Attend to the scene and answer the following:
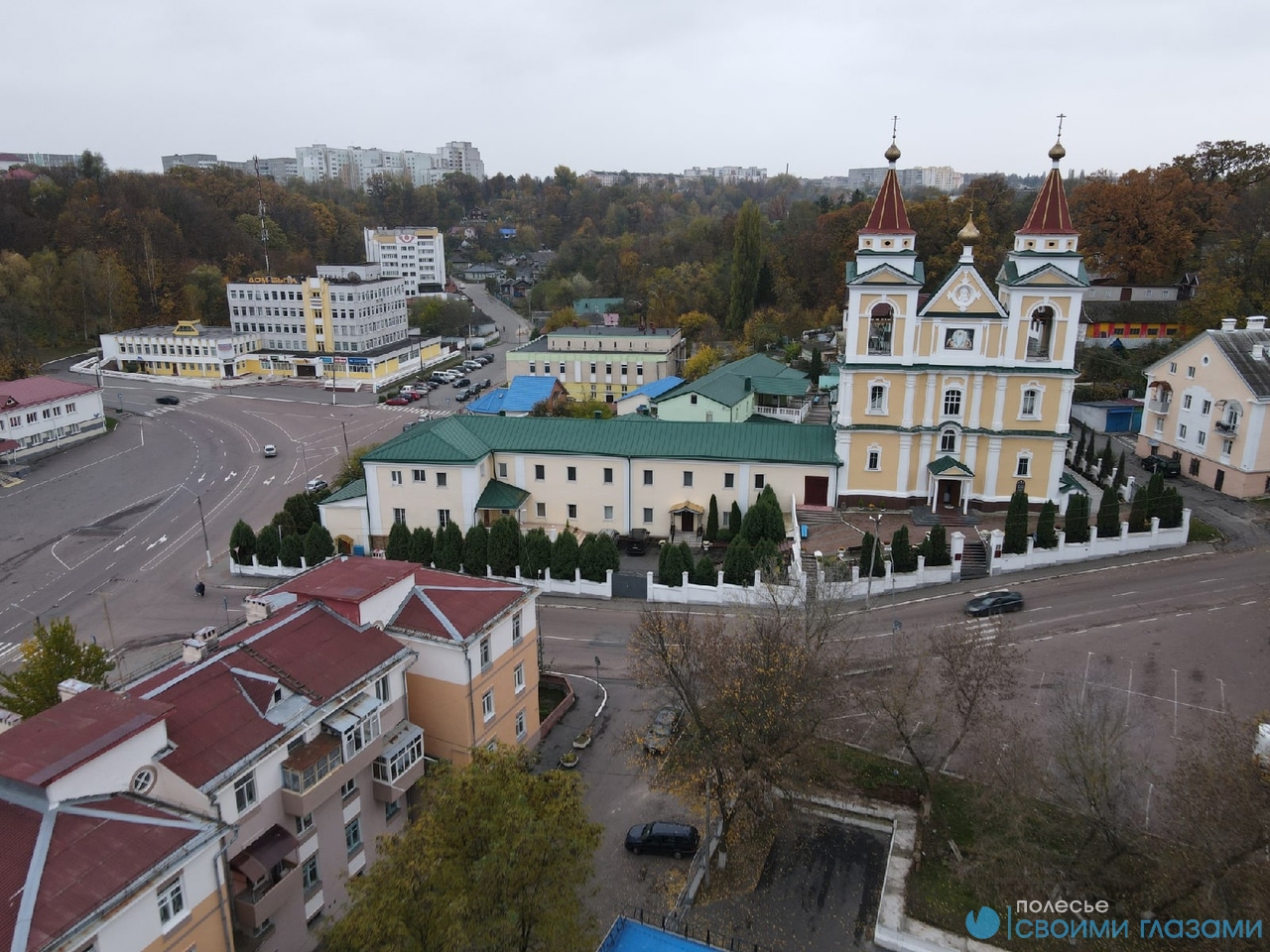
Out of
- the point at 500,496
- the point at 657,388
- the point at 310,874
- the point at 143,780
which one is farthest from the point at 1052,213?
the point at 143,780

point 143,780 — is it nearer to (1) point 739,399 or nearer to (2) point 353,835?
(2) point 353,835

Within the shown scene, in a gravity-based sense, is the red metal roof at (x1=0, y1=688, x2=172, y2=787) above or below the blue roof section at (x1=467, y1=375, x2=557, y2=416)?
above

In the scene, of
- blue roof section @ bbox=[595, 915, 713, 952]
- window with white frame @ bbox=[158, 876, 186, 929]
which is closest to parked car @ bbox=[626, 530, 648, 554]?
blue roof section @ bbox=[595, 915, 713, 952]

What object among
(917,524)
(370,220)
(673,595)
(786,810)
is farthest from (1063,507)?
(370,220)

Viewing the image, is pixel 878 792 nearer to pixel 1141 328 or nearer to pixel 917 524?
pixel 917 524

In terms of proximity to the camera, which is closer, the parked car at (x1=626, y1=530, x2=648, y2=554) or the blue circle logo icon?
the blue circle logo icon

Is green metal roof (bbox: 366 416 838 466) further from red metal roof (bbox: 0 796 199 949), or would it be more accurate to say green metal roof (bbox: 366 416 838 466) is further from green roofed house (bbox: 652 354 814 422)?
red metal roof (bbox: 0 796 199 949)

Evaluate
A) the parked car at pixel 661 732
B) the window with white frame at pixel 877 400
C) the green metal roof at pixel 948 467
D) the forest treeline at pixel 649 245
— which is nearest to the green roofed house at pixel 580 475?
the window with white frame at pixel 877 400
